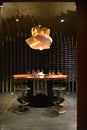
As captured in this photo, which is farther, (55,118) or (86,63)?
(55,118)

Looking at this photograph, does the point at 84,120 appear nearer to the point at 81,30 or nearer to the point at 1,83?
the point at 81,30

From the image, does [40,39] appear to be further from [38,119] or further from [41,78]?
[38,119]

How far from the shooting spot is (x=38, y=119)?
489 centimetres

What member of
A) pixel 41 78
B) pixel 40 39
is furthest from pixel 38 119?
pixel 40 39

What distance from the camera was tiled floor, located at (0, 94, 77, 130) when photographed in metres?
4.32

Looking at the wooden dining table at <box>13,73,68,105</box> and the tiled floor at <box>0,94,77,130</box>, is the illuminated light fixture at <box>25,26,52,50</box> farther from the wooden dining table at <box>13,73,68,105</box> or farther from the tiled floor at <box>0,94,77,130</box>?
the tiled floor at <box>0,94,77,130</box>

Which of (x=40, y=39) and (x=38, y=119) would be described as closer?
(x=38, y=119)

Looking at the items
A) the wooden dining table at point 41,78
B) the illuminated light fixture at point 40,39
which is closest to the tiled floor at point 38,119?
the wooden dining table at point 41,78

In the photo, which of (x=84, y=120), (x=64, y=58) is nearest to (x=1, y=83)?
(x=64, y=58)

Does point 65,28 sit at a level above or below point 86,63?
above

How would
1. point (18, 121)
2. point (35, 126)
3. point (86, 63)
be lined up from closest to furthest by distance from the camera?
point (86, 63) < point (35, 126) < point (18, 121)

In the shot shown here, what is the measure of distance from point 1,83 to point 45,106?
314cm

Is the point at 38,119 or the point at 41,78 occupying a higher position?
the point at 41,78

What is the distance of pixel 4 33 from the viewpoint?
8422 mm
